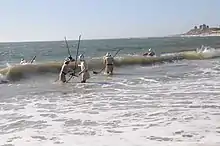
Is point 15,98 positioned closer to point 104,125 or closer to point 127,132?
point 104,125

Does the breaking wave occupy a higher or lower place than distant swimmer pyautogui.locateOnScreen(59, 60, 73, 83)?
lower

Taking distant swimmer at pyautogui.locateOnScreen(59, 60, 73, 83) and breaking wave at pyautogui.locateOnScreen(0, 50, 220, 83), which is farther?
breaking wave at pyautogui.locateOnScreen(0, 50, 220, 83)

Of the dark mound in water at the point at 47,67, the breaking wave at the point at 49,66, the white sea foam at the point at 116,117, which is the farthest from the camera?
the dark mound in water at the point at 47,67

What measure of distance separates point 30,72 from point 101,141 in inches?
772

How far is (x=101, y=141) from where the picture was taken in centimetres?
865

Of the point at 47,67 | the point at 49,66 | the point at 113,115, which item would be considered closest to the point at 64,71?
the point at 47,67

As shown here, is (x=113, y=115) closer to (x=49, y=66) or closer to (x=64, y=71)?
(x=64, y=71)

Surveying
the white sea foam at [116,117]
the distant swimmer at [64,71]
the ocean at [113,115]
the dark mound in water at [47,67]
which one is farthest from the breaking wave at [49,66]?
the white sea foam at [116,117]

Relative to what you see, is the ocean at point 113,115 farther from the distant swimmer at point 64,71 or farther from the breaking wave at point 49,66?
the breaking wave at point 49,66

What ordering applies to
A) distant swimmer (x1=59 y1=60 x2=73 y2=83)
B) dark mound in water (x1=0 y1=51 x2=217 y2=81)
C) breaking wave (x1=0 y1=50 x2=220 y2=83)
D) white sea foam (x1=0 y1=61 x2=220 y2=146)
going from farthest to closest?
dark mound in water (x1=0 y1=51 x2=217 y2=81) < breaking wave (x1=0 y1=50 x2=220 y2=83) < distant swimmer (x1=59 y1=60 x2=73 y2=83) < white sea foam (x1=0 y1=61 x2=220 y2=146)

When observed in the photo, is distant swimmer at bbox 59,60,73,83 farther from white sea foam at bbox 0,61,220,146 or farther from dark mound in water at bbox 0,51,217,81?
white sea foam at bbox 0,61,220,146

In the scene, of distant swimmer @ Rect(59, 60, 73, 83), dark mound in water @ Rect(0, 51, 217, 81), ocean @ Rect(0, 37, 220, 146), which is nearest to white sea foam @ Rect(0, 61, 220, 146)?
ocean @ Rect(0, 37, 220, 146)

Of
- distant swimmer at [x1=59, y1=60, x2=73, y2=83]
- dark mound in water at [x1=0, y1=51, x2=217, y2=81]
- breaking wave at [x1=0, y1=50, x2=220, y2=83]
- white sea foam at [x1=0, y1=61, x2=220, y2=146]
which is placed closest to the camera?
white sea foam at [x1=0, y1=61, x2=220, y2=146]

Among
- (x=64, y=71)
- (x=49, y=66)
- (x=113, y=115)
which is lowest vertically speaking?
(x=113, y=115)
